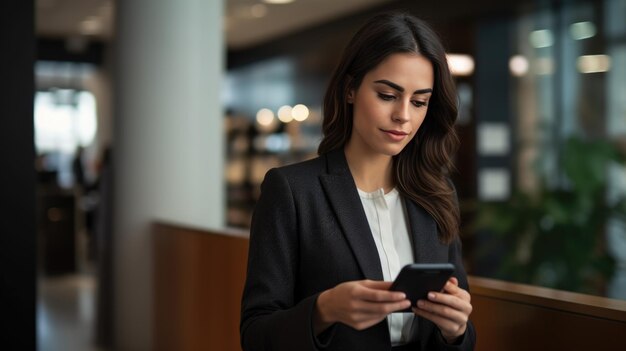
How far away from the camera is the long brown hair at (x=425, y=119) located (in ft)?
5.70

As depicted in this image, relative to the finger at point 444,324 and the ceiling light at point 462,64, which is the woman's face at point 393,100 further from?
the ceiling light at point 462,64

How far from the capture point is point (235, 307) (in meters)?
3.93

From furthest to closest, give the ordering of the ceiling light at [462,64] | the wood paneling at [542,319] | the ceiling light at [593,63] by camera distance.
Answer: the ceiling light at [462,64] < the ceiling light at [593,63] < the wood paneling at [542,319]

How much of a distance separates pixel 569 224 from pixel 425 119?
4.88m

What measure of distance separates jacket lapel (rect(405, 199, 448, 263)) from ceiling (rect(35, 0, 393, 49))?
8.16 m

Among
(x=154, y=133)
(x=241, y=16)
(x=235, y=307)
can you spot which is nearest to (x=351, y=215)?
(x=235, y=307)

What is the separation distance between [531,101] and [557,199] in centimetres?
182

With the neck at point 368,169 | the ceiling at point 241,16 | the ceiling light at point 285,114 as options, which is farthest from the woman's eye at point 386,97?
the ceiling light at point 285,114

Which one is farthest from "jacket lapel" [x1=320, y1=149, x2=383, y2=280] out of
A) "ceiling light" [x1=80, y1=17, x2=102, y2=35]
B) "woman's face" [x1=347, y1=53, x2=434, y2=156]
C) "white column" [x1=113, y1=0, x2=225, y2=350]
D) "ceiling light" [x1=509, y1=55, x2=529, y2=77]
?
"ceiling light" [x1=80, y1=17, x2=102, y2=35]

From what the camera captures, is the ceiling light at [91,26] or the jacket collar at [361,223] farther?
the ceiling light at [91,26]

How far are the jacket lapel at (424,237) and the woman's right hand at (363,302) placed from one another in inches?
11.3

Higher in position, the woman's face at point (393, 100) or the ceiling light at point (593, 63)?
the ceiling light at point (593, 63)

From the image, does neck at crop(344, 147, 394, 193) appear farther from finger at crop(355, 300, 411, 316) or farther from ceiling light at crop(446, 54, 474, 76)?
ceiling light at crop(446, 54, 474, 76)

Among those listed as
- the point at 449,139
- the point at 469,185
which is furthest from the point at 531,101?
the point at 449,139
